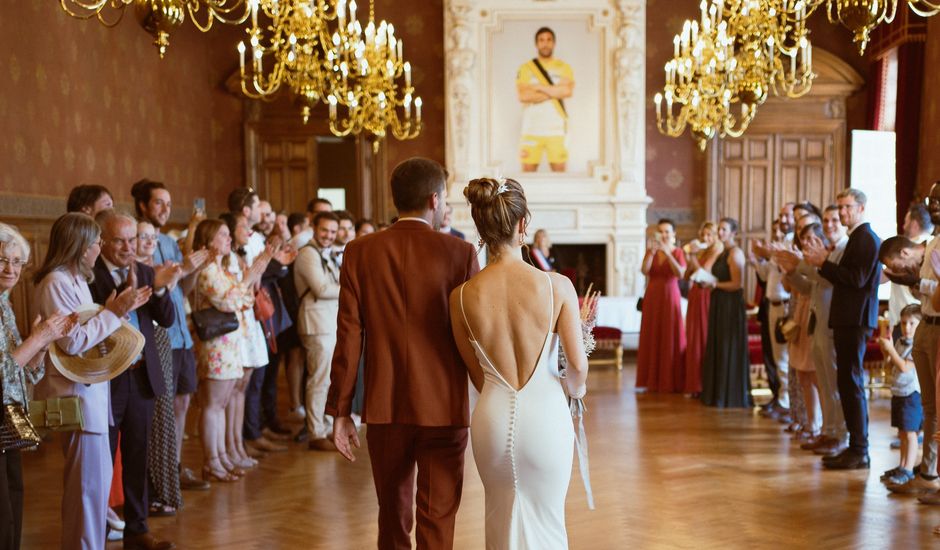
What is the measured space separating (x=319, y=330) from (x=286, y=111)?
7.41 meters

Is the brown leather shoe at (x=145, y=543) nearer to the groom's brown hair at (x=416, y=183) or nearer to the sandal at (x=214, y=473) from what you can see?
the sandal at (x=214, y=473)

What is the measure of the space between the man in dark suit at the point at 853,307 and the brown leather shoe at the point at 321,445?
10.6 feet

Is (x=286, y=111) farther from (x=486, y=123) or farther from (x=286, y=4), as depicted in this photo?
(x=286, y=4)

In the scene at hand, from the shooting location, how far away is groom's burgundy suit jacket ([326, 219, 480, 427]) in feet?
10.3

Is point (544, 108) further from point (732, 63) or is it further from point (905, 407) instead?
point (905, 407)

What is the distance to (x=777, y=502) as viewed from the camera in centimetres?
512

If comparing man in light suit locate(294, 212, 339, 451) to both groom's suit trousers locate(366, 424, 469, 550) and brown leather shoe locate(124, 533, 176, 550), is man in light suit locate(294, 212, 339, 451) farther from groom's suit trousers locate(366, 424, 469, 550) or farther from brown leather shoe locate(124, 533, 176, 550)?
groom's suit trousers locate(366, 424, 469, 550)

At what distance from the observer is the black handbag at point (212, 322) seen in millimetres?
5223

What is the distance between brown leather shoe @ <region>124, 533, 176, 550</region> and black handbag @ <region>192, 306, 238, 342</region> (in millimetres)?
1250

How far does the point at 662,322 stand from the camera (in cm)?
908

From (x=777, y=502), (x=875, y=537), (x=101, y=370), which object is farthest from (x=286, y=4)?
(x=875, y=537)

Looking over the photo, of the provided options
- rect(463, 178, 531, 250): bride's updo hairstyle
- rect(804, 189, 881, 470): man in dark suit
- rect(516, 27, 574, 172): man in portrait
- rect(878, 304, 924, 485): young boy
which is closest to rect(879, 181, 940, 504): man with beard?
rect(878, 304, 924, 485): young boy

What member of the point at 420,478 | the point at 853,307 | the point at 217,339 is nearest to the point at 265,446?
the point at 217,339

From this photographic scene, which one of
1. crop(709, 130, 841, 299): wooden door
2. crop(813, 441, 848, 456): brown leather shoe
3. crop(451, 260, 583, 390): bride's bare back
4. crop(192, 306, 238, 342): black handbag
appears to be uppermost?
crop(709, 130, 841, 299): wooden door
